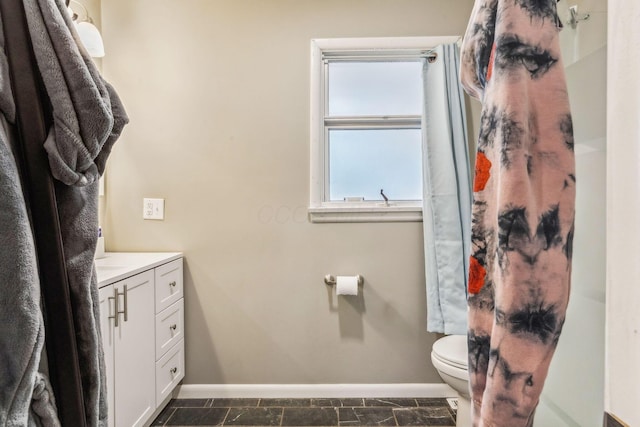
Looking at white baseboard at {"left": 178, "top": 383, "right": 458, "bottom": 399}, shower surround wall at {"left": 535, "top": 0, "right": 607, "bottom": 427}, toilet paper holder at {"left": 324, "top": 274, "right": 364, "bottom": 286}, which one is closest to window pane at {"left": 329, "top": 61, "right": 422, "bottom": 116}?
toilet paper holder at {"left": 324, "top": 274, "right": 364, "bottom": 286}

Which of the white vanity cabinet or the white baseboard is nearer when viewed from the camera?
the white vanity cabinet

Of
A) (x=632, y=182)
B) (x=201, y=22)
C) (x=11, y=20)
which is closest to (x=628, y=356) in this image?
(x=632, y=182)

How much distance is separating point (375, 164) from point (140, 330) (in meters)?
1.51

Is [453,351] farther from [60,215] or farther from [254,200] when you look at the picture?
[60,215]

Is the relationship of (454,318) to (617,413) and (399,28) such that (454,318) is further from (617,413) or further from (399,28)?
(399,28)

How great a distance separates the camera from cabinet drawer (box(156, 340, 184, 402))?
1528 mm

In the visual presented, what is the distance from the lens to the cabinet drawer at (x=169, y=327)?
5.04 ft

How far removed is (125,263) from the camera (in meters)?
1.50

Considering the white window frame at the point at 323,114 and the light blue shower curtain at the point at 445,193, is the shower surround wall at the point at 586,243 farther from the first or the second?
the white window frame at the point at 323,114

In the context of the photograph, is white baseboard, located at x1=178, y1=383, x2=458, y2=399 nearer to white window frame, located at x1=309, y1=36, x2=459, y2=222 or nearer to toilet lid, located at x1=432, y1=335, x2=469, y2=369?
toilet lid, located at x1=432, y1=335, x2=469, y2=369

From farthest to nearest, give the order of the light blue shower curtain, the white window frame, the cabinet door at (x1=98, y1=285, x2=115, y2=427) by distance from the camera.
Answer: the white window frame
the light blue shower curtain
the cabinet door at (x1=98, y1=285, x2=115, y2=427)

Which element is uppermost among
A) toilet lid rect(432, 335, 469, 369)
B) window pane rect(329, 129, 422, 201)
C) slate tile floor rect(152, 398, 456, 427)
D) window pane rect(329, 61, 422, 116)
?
window pane rect(329, 61, 422, 116)

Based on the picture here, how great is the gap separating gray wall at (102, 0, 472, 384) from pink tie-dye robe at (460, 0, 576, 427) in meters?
1.24

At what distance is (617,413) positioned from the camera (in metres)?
0.36
